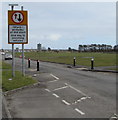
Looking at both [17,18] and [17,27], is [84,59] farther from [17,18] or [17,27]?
[17,18]

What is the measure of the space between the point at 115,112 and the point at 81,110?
1040mm

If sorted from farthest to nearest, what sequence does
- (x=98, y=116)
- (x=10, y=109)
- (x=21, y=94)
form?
(x=21, y=94) → (x=10, y=109) → (x=98, y=116)

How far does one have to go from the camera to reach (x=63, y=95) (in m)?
10.8

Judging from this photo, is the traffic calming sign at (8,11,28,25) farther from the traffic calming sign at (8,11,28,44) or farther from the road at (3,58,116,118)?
the road at (3,58,116,118)

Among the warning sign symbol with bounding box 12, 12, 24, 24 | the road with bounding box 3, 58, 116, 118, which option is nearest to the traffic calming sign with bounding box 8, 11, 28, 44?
the warning sign symbol with bounding box 12, 12, 24, 24

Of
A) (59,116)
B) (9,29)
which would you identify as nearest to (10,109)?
(59,116)

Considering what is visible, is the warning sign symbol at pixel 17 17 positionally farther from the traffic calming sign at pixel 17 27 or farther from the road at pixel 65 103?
the road at pixel 65 103

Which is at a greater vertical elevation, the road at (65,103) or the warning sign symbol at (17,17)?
the warning sign symbol at (17,17)

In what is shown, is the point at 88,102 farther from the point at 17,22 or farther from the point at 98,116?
the point at 17,22

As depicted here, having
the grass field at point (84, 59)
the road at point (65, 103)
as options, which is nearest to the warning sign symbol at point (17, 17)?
the road at point (65, 103)

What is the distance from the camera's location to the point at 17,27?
17.7 m

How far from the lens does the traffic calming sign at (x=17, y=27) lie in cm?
1736

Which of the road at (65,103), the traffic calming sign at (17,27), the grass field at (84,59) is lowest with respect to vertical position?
the road at (65,103)

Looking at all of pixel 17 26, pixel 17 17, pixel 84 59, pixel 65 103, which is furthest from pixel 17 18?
pixel 84 59
